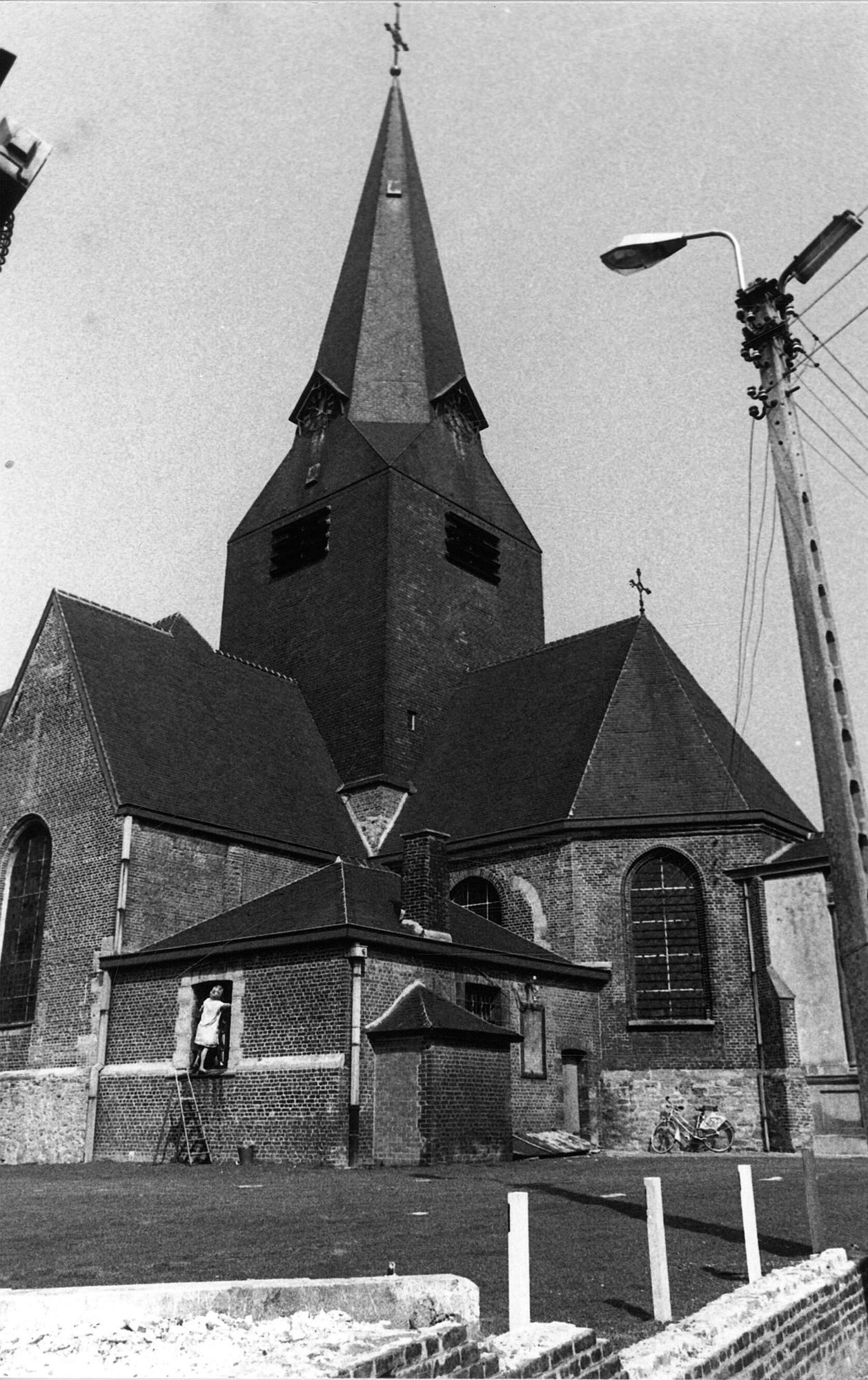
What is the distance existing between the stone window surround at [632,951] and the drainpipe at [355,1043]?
6761 millimetres

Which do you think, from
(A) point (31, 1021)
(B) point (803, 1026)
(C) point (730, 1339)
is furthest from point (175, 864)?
(C) point (730, 1339)

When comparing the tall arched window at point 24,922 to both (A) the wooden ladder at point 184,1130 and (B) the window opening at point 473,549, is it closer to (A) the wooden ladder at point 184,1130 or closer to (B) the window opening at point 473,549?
(A) the wooden ladder at point 184,1130

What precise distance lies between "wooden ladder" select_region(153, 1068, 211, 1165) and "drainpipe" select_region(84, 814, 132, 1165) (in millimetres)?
1553

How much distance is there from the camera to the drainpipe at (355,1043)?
16.3 m

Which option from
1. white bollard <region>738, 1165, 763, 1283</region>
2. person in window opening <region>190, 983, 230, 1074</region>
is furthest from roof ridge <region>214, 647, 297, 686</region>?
white bollard <region>738, 1165, 763, 1283</region>

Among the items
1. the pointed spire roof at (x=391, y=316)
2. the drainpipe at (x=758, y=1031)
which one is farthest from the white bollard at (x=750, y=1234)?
the pointed spire roof at (x=391, y=316)

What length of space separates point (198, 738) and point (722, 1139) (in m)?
12.6

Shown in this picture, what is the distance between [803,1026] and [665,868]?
382 centimetres

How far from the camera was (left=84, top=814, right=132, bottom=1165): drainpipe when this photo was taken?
1938 centimetres

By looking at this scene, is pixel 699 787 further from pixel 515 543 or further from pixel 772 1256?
pixel 772 1256

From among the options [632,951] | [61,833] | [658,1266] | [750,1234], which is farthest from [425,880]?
[658,1266]

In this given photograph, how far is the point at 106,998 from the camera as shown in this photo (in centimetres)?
2009

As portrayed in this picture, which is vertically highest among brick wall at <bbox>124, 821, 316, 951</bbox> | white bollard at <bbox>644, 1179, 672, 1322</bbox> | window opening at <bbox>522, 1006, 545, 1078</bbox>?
brick wall at <bbox>124, 821, 316, 951</bbox>

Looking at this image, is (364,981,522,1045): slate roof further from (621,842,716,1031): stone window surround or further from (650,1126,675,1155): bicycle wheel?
(621,842,716,1031): stone window surround
